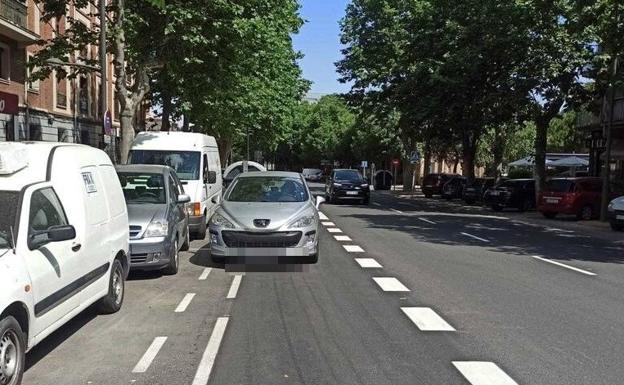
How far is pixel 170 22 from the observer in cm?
1798

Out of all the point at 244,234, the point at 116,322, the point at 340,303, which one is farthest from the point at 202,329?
the point at 244,234

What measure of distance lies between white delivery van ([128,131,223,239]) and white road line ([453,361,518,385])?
9.68 metres

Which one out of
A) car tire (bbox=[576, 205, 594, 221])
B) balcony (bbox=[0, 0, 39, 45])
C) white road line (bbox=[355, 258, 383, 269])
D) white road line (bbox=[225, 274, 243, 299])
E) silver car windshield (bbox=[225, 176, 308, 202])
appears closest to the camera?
white road line (bbox=[225, 274, 243, 299])

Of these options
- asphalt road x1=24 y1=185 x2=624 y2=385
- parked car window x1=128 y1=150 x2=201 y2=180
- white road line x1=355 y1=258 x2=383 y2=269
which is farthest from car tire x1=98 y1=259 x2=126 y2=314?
parked car window x1=128 y1=150 x2=201 y2=180

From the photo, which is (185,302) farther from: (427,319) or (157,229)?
(427,319)

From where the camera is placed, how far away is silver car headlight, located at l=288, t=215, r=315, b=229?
10.2 meters

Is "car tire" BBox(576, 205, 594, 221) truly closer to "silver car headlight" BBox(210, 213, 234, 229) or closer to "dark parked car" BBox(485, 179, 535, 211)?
"dark parked car" BBox(485, 179, 535, 211)

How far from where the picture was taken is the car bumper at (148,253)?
31.0 ft

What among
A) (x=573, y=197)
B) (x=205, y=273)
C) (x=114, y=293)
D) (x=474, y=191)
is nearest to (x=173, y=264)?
(x=205, y=273)

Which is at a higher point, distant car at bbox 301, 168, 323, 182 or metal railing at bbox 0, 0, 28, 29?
metal railing at bbox 0, 0, 28, 29

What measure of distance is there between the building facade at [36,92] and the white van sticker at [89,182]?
42.6ft

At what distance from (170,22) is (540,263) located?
11721mm

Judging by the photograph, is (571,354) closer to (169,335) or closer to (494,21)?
(169,335)

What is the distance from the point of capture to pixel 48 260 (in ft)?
17.5
